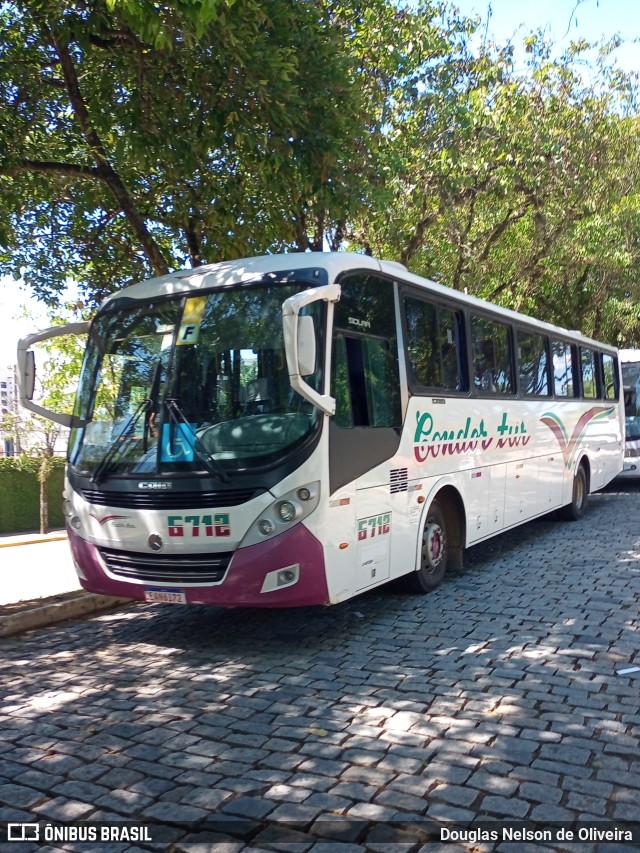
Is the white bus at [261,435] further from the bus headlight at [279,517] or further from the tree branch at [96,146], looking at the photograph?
the tree branch at [96,146]

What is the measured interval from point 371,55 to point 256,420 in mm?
8412

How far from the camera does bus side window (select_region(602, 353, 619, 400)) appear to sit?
15.5m

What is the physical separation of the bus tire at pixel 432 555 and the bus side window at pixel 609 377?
27.2ft

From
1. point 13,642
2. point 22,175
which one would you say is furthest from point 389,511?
point 22,175

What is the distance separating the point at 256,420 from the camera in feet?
20.0

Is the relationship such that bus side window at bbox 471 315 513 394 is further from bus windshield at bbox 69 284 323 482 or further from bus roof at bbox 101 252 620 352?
bus windshield at bbox 69 284 323 482

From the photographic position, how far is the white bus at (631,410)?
1811cm

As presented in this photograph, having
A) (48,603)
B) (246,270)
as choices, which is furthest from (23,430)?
(246,270)

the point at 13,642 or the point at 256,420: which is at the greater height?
the point at 256,420

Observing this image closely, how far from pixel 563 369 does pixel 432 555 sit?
592 cm

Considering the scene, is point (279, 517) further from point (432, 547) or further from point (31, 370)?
point (31, 370)

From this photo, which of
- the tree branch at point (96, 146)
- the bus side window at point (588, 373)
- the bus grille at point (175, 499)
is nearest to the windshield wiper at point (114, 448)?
the bus grille at point (175, 499)

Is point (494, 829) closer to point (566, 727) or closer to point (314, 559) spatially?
point (566, 727)

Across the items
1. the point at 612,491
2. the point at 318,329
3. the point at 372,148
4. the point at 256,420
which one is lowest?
the point at 612,491
